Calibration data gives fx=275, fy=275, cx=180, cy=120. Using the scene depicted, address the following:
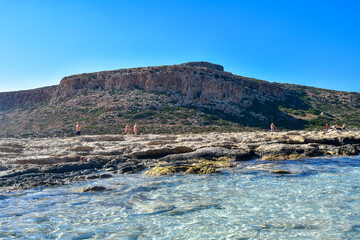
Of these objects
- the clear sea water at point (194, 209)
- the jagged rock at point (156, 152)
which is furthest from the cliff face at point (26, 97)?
the clear sea water at point (194, 209)

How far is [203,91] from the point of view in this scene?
165 ft

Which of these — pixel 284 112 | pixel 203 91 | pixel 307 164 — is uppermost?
pixel 203 91

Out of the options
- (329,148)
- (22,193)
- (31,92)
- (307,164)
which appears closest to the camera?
(22,193)

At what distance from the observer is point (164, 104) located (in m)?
46.9

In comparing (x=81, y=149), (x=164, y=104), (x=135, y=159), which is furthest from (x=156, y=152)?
(x=164, y=104)

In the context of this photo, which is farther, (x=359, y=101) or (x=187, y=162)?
(x=359, y=101)

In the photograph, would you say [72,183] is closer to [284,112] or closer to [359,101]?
[284,112]

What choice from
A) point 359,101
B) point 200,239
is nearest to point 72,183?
point 200,239

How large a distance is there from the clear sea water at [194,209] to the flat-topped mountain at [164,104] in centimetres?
2839

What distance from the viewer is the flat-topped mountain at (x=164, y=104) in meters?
41.6

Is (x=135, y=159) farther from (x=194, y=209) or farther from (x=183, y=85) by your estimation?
(x=183, y=85)

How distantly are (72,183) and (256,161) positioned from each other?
769 cm

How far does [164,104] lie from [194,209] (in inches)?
1637

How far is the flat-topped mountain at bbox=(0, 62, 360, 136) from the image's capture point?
41.6m
